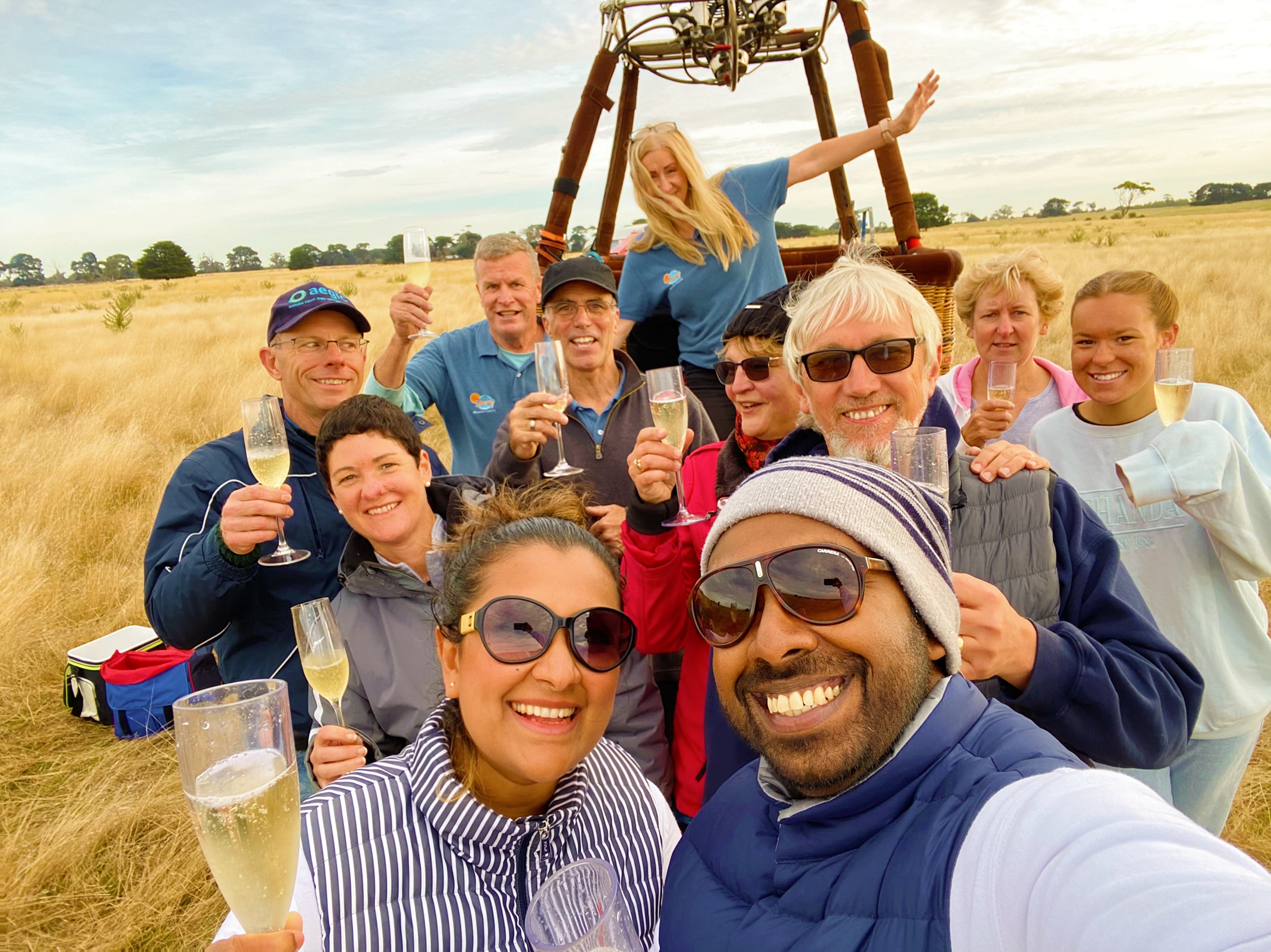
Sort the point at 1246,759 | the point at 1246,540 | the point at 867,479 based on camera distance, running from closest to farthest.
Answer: the point at 867,479 < the point at 1246,540 < the point at 1246,759

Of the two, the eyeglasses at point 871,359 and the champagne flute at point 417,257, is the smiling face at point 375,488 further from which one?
the eyeglasses at point 871,359

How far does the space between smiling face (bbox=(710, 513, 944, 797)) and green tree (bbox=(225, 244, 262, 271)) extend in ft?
224

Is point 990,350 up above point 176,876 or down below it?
above

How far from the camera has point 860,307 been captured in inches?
91.0

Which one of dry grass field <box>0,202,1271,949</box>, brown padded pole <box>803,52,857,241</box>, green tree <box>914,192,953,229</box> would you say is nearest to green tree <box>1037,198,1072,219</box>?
green tree <box>914,192,953,229</box>

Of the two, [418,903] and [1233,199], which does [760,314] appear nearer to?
[418,903]

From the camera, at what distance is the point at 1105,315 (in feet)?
9.86

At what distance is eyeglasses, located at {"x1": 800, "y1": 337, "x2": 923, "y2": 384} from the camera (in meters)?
2.27

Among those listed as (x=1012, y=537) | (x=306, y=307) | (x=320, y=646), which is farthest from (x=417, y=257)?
(x=1012, y=537)

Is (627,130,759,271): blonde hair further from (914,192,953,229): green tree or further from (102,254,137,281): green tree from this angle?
(102,254,137,281): green tree

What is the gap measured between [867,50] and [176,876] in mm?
6183

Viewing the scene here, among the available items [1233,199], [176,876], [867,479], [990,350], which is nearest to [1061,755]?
[867,479]

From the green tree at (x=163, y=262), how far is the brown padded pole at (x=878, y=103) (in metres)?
57.2

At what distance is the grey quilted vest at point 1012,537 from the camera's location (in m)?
2.03
